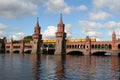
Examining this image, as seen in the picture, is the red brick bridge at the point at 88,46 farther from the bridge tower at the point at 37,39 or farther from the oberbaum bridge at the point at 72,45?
the bridge tower at the point at 37,39

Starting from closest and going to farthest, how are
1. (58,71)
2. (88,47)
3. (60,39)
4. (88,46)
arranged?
(58,71) → (88,47) → (88,46) → (60,39)

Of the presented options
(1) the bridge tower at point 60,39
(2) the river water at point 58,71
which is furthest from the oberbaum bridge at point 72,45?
(2) the river water at point 58,71

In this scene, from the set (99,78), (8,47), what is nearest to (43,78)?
A: (99,78)

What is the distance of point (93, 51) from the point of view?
133 m

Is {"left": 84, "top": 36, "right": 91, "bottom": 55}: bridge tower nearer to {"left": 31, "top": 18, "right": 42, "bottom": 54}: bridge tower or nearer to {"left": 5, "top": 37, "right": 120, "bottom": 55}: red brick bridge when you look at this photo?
{"left": 5, "top": 37, "right": 120, "bottom": 55}: red brick bridge

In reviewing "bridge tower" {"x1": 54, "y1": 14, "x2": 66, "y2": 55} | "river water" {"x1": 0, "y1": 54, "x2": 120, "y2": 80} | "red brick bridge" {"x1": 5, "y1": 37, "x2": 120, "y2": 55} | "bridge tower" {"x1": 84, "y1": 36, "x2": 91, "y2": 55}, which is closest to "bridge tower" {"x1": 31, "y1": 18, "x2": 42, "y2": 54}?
"red brick bridge" {"x1": 5, "y1": 37, "x2": 120, "y2": 55}

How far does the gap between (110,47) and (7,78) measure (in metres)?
103

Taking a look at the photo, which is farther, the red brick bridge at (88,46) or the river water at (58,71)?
the red brick bridge at (88,46)

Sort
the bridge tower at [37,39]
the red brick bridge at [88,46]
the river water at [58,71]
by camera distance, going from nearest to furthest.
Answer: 1. the river water at [58,71]
2. the red brick bridge at [88,46]
3. the bridge tower at [37,39]

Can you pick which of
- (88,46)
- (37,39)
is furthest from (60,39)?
(37,39)

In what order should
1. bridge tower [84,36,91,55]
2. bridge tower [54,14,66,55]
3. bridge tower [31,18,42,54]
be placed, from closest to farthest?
bridge tower [84,36,91,55], bridge tower [54,14,66,55], bridge tower [31,18,42,54]

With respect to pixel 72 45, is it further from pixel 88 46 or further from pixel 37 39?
pixel 37 39

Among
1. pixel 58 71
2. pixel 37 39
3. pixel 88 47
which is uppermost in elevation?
pixel 37 39

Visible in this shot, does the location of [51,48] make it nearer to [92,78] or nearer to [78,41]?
[78,41]
